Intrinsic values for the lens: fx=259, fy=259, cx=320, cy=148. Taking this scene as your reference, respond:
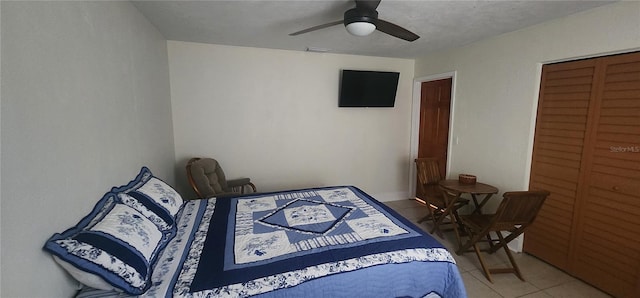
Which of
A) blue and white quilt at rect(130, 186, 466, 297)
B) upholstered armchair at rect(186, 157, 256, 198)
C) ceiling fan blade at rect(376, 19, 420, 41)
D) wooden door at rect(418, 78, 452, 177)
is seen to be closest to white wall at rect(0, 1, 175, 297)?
blue and white quilt at rect(130, 186, 466, 297)

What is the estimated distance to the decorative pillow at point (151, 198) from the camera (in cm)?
167

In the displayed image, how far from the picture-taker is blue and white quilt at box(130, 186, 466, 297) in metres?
1.33

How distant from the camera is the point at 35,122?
3.53 ft

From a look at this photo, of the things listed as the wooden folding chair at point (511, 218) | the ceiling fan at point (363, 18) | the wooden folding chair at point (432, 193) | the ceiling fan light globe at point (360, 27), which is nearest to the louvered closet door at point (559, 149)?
the wooden folding chair at point (511, 218)

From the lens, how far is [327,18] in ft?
7.94

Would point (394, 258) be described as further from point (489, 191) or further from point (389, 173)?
point (389, 173)

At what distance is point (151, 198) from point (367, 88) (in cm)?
312

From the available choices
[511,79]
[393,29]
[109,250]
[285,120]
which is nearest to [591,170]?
[511,79]

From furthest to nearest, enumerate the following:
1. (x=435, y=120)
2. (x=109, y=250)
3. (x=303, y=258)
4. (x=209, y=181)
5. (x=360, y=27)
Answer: (x=435, y=120) < (x=209, y=181) < (x=360, y=27) < (x=303, y=258) < (x=109, y=250)

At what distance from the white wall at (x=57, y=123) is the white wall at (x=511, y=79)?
360cm

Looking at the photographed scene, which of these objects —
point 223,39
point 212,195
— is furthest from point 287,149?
point 223,39

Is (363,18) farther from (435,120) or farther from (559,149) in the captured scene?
(435,120)

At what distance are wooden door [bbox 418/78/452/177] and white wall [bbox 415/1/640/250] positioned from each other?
0.42 meters

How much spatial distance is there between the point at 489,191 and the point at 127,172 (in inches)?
129
